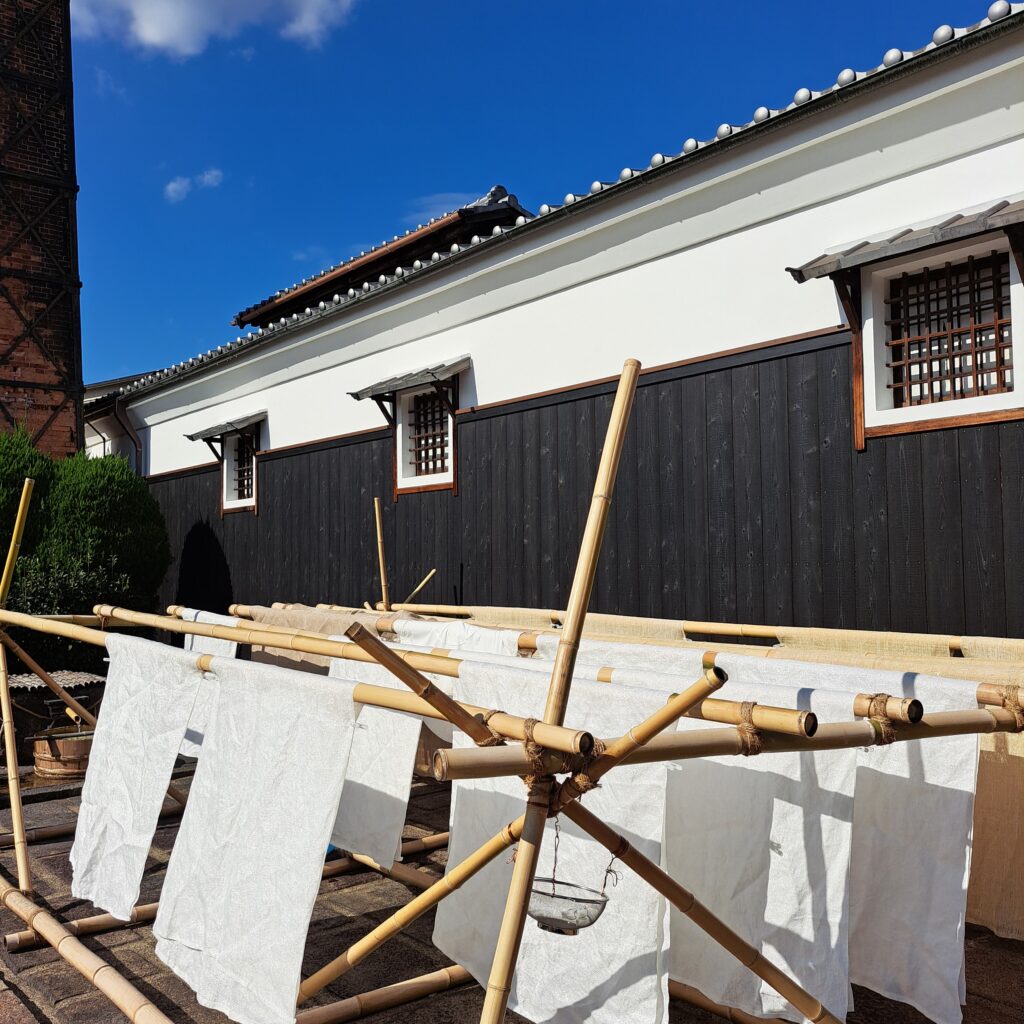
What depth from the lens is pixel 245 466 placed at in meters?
11.1

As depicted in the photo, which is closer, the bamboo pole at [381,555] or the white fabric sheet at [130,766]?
the white fabric sheet at [130,766]

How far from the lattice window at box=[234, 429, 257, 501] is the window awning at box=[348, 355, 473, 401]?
9.25ft

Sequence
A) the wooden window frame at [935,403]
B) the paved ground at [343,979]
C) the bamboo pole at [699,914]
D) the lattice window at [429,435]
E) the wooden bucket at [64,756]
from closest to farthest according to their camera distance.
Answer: the bamboo pole at [699,914] < the paved ground at [343,979] < the wooden window frame at [935,403] < the wooden bucket at [64,756] < the lattice window at [429,435]

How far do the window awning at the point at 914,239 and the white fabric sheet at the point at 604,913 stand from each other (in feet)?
11.3

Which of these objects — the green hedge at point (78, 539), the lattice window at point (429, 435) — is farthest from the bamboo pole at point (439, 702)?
the green hedge at point (78, 539)

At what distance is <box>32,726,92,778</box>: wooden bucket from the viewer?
21.9 feet

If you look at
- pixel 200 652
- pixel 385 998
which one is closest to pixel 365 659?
pixel 200 652

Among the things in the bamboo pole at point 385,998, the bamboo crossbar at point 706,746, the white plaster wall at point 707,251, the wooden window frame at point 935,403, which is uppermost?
the white plaster wall at point 707,251

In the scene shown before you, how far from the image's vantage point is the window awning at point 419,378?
7766 mm

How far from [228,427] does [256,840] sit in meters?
8.75

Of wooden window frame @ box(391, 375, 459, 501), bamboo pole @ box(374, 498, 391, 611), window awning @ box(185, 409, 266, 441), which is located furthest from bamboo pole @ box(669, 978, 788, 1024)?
window awning @ box(185, 409, 266, 441)

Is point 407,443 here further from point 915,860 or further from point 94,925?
point 915,860

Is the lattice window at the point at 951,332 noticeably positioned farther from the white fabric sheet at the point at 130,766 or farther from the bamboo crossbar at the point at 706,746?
the white fabric sheet at the point at 130,766

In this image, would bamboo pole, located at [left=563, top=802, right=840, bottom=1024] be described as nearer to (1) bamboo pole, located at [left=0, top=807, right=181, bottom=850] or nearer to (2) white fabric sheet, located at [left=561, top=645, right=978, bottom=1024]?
(2) white fabric sheet, located at [left=561, top=645, right=978, bottom=1024]
